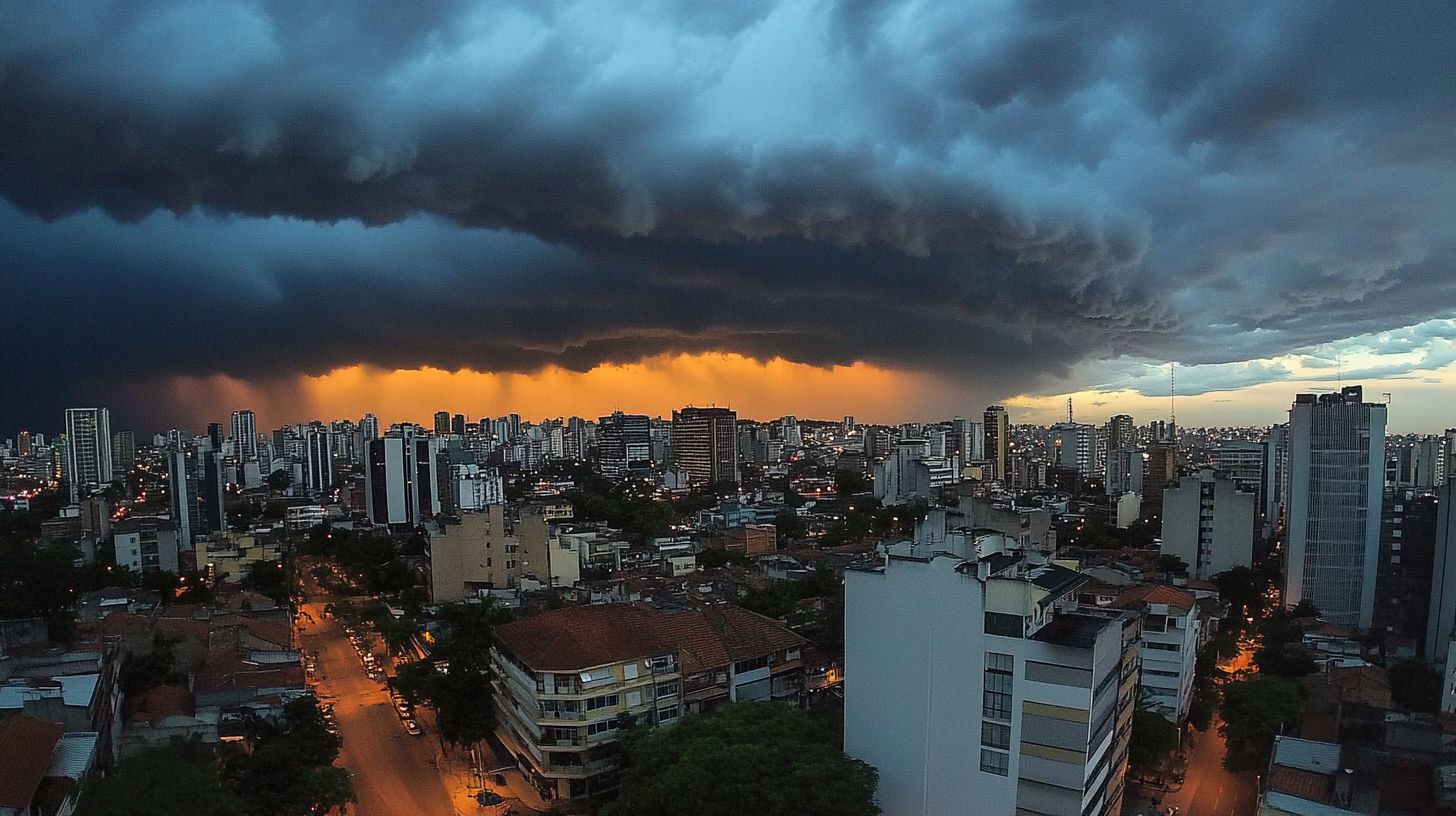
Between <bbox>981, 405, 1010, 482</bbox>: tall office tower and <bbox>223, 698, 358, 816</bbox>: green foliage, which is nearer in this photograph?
<bbox>223, 698, 358, 816</bbox>: green foliage

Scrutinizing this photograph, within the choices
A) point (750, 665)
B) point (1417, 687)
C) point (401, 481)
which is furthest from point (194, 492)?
point (1417, 687)

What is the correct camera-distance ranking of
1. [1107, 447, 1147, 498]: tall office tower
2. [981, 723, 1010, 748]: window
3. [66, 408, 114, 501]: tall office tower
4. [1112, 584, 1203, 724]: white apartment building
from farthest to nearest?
[66, 408, 114, 501]: tall office tower < [1107, 447, 1147, 498]: tall office tower < [1112, 584, 1203, 724]: white apartment building < [981, 723, 1010, 748]: window

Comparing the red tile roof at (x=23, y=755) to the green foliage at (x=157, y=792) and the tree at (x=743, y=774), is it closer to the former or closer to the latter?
the green foliage at (x=157, y=792)

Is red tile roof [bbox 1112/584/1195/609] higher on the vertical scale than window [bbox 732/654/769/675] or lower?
higher

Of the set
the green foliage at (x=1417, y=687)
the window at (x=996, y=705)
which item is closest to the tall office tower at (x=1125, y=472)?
the green foliage at (x=1417, y=687)

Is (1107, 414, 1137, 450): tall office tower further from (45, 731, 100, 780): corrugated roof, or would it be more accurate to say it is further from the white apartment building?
(45, 731, 100, 780): corrugated roof

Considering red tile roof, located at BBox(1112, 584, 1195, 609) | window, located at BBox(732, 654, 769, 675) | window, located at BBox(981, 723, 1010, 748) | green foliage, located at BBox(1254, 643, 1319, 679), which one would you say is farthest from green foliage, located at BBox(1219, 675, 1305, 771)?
window, located at BBox(732, 654, 769, 675)

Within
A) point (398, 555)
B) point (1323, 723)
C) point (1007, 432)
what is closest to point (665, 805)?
point (1323, 723)
